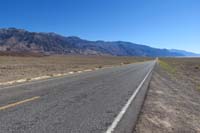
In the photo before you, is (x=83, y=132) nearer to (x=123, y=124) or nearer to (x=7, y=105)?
(x=123, y=124)

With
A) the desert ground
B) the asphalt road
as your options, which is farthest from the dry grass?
the asphalt road

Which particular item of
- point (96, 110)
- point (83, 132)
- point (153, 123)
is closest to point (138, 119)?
point (153, 123)

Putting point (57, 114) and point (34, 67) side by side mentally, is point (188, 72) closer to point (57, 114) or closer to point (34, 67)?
point (34, 67)

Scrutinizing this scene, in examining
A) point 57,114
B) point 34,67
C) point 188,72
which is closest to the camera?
point 57,114

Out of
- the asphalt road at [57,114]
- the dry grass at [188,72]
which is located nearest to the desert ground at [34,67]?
the asphalt road at [57,114]

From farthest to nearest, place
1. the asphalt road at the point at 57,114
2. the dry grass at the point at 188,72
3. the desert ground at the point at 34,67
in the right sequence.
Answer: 1. the dry grass at the point at 188,72
2. the desert ground at the point at 34,67
3. the asphalt road at the point at 57,114

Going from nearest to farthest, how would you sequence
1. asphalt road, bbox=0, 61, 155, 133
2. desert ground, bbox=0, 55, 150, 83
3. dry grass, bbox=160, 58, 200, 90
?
1. asphalt road, bbox=0, 61, 155, 133
2. desert ground, bbox=0, 55, 150, 83
3. dry grass, bbox=160, 58, 200, 90

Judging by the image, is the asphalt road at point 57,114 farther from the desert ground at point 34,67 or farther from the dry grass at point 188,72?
the dry grass at point 188,72

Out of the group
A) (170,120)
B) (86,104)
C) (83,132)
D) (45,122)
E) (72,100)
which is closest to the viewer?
(83,132)

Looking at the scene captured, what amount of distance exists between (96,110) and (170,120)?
7.45ft

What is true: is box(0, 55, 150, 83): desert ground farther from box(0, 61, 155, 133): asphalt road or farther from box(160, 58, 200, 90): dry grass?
box(160, 58, 200, 90): dry grass

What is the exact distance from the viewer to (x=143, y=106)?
28.7 ft

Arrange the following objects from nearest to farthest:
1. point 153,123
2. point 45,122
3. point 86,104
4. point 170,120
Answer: point 45,122 < point 153,123 < point 170,120 < point 86,104

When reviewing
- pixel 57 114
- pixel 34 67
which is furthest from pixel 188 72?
pixel 57 114
